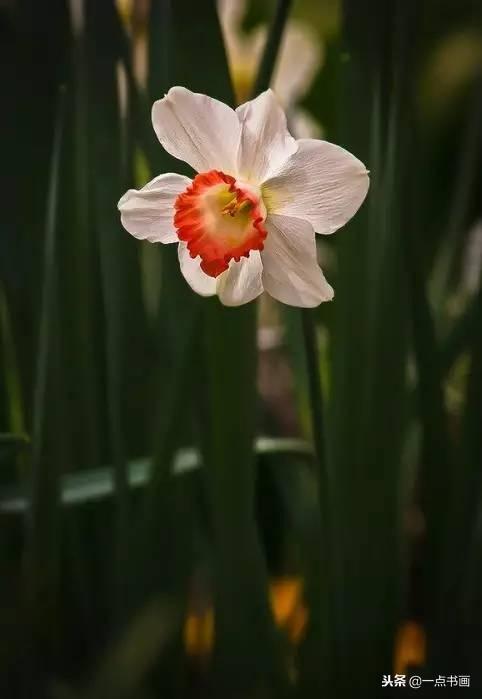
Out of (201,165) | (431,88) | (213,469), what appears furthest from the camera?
(431,88)

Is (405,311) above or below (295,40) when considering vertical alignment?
below

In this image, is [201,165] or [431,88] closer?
[201,165]

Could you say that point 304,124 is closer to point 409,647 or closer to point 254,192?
point 254,192

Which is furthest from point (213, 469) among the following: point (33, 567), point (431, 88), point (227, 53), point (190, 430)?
point (431, 88)

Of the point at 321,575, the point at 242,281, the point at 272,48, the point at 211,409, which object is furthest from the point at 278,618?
the point at 272,48

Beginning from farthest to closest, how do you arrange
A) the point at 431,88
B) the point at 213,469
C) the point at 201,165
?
the point at 431,88
the point at 213,469
the point at 201,165

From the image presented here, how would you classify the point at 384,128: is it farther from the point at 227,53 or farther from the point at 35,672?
the point at 35,672

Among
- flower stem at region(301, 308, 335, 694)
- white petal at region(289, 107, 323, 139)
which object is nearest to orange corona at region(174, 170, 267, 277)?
flower stem at region(301, 308, 335, 694)
